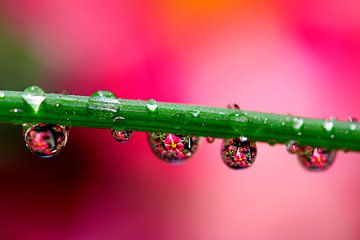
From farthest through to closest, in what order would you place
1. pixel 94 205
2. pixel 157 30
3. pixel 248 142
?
1. pixel 157 30
2. pixel 94 205
3. pixel 248 142

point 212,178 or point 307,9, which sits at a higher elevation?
point 307,9

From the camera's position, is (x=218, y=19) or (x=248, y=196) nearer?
(x=248, y=196)

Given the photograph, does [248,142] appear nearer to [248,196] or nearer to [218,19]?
[248,196]

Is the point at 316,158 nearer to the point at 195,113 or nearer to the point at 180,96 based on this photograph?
the point at 195,113

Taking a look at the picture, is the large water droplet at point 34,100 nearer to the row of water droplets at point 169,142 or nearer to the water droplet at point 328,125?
the row of water droplets at point 169,142

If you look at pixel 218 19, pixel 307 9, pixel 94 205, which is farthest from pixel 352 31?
pixel 94 205

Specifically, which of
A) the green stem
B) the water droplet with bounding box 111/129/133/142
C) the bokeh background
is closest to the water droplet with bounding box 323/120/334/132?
the green stem

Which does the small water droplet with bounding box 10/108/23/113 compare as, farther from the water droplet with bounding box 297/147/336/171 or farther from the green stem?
the water droplet with bounding box 297/147/336/171

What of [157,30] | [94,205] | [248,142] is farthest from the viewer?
[157,30]
